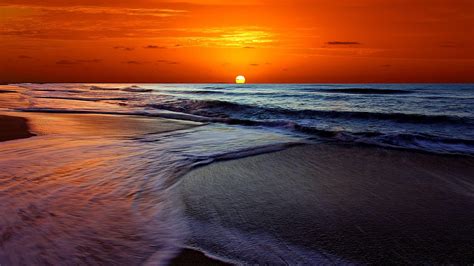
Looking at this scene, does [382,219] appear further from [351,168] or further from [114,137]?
[114,137]

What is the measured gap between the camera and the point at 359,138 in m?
10.3

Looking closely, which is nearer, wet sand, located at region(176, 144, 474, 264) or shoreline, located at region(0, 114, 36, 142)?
wet sand, located at region(176, 144, 474, 264)

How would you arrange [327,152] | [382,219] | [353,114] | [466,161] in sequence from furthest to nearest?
[353,114] < [327,152] < [466,161] < [382,219]

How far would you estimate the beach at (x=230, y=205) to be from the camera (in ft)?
10.2

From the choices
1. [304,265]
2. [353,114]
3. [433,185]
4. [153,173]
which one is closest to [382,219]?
[304,265]

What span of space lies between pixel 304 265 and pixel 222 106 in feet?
68.8

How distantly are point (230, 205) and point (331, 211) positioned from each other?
125 centimetres

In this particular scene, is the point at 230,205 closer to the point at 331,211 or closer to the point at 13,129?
the point at 331,211

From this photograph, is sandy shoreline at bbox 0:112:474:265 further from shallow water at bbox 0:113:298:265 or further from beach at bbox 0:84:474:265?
shallow water at bbox 0:113:298:265

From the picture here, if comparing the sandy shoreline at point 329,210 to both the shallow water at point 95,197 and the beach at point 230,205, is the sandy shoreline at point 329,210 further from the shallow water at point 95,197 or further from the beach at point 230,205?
the shallow water at point 95,197

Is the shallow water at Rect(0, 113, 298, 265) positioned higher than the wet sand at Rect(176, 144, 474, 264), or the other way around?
the shallow water at Rect(0, 113, 298, 265)

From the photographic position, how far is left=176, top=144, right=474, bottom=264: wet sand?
3.12m

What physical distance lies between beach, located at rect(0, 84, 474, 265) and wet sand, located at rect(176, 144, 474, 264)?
0.02m

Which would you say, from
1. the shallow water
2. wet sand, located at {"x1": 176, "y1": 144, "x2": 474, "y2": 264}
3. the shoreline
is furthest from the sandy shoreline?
the shoreline
